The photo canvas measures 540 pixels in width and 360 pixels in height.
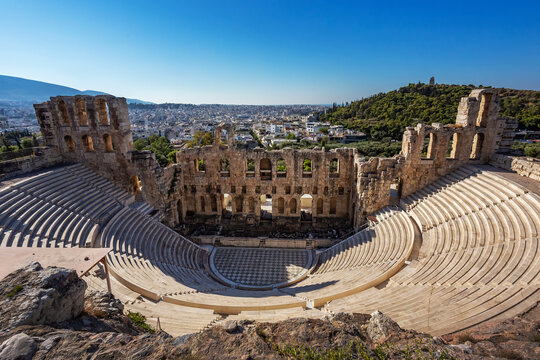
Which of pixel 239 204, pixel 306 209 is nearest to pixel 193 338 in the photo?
pixel 239 204

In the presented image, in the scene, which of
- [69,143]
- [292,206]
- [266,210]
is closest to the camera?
[69,143]

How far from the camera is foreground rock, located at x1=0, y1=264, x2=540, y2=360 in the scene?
179 inches

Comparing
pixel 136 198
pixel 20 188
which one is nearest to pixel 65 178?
pixel 20 188

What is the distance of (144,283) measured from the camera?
12.6 m

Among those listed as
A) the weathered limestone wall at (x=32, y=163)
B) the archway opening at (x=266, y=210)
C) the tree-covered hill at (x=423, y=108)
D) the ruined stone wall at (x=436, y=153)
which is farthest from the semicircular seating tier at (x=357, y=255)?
the tree-covered hill at (x=423, y=108)

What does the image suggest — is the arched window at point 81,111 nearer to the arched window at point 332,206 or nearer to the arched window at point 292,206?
the arched window at point 292,206

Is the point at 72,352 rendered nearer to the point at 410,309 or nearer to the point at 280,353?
the point at 280,353

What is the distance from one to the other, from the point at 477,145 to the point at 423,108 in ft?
172

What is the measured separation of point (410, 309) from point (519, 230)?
7.23 meters

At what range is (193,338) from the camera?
5125 mm

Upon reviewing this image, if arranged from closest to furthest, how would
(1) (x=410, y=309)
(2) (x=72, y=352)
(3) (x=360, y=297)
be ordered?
1. (2) (x=72, y=352)
2. (1) (x=410, y=309)
3. (3) (x=360, y=297)

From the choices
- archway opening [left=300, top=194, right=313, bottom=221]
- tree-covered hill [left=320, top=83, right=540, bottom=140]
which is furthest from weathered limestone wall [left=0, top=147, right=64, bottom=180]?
tree-covered hill [left=320, top=83, right=540, bottom=140]

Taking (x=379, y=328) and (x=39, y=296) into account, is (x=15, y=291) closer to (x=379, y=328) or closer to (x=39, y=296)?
(x=39, y=296)

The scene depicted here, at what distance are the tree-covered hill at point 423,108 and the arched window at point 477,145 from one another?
36.9m
